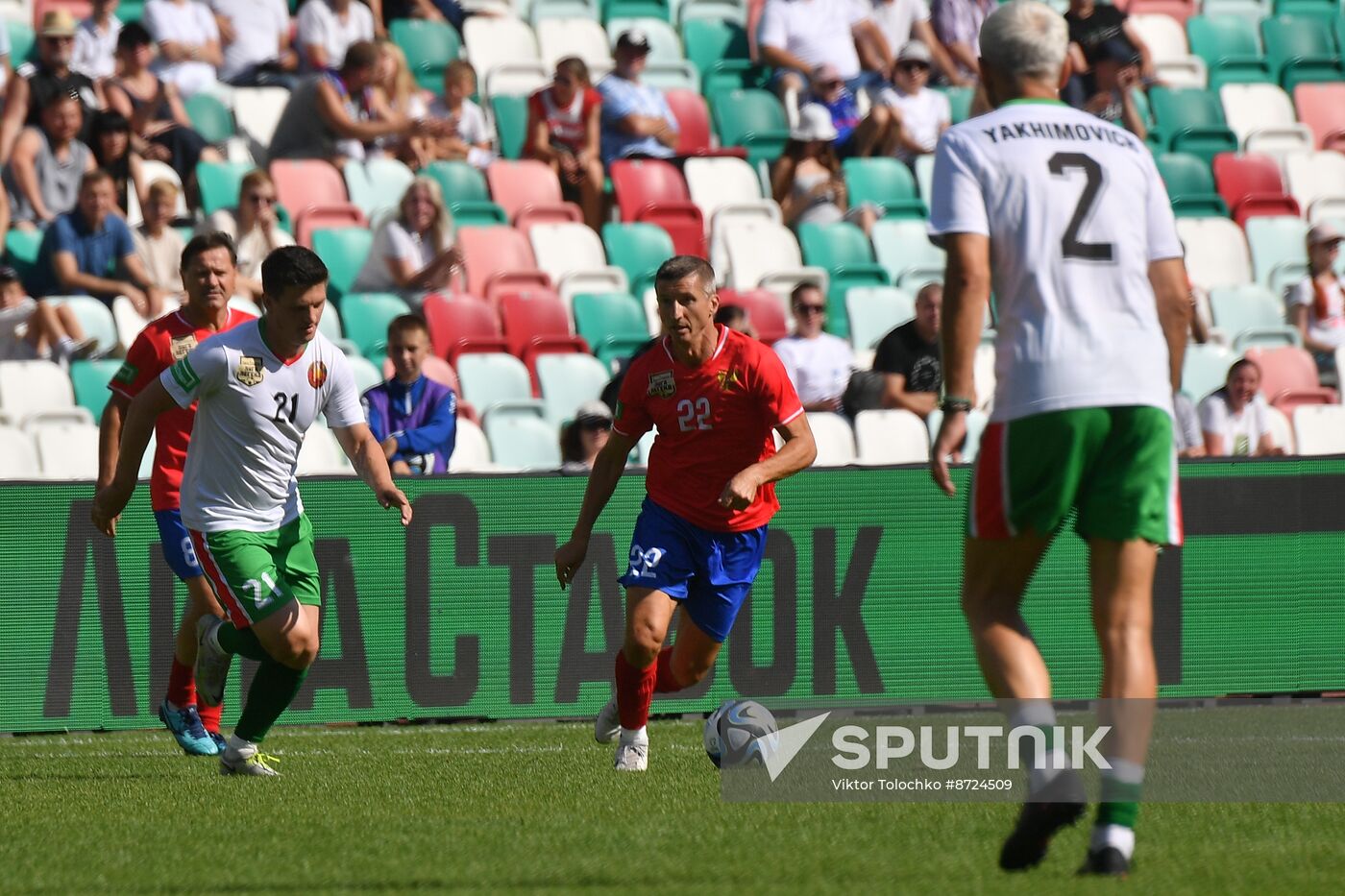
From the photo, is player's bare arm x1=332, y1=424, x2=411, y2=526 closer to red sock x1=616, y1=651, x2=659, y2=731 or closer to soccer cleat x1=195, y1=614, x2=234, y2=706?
soccer cleat x1=195, y1=614, x2=234, y2=706

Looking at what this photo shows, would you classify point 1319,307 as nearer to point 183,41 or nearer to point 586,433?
point 586,433

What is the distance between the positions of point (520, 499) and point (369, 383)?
2548mm

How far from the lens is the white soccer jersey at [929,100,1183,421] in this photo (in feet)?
17.1

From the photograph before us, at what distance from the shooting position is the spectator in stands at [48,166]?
45.5 feet

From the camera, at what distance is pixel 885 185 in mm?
16953

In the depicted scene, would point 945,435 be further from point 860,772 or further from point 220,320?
point 220,320

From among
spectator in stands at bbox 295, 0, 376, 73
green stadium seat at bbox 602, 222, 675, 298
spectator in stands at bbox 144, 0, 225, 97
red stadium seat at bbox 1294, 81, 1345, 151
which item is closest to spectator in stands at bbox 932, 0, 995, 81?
red stadium seat at bbox 1294, 81, 1345, 151

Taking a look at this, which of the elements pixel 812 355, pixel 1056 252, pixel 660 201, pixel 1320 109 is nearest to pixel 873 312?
pixel 812 355

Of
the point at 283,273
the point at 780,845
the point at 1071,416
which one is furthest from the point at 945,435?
the point at 283,273

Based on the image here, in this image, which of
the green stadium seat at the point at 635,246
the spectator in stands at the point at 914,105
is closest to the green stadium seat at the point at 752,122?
the spectator in stands at the point at 914,105

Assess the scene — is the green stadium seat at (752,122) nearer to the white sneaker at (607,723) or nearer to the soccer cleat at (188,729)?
the soccer cleat at (188,729)

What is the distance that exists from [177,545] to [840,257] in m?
8.11

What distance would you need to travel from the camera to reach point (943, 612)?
11.0 metres

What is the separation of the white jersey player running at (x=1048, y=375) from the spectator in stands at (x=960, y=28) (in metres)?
13.4
